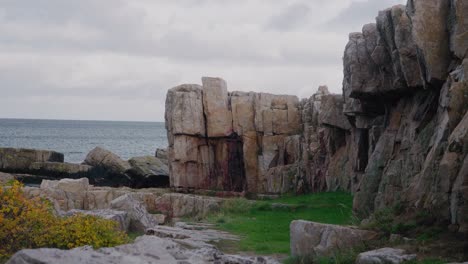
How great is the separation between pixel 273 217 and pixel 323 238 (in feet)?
44.1

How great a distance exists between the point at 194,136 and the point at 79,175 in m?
23.0

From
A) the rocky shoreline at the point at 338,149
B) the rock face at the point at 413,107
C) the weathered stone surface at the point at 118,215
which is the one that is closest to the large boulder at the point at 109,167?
the rocky shoreline at the point at 338,149

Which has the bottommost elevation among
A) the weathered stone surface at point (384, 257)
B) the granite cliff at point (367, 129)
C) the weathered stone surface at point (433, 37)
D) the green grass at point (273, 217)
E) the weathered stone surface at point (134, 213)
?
the green grass at point (273, 217)

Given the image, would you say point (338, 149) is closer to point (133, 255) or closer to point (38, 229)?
point (38, 229)

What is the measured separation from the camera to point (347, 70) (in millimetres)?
26375

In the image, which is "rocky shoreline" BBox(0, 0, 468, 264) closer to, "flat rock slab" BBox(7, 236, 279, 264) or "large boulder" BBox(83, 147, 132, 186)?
"flat rock slab" BBox(7, 236, 279, 264)

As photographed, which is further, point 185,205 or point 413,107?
point 185,205

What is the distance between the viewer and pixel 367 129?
2883 cm

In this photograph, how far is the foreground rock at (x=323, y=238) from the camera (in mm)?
16578

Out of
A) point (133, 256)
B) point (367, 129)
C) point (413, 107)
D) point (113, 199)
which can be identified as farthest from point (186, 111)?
point (133, 256)

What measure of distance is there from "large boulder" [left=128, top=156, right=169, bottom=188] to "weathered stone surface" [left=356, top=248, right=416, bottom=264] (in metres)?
45.8

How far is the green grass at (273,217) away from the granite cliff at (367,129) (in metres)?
1.49

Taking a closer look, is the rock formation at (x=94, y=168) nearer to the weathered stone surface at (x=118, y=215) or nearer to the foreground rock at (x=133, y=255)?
the weathered stone surface at (x=118, y=215)

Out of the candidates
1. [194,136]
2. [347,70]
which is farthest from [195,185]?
[347,70]
